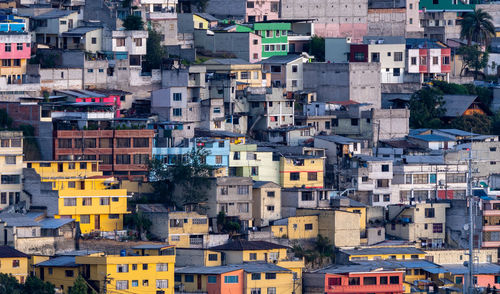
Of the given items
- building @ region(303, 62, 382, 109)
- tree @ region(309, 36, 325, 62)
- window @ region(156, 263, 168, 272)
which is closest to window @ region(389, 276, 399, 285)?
window @ region(156, 263, 168, 272)

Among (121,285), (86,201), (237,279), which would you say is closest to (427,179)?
(237,279)

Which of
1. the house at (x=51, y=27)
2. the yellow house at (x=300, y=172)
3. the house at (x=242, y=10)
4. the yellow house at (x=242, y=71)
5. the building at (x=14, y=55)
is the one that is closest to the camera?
the yellow house at (x=300, y=172)

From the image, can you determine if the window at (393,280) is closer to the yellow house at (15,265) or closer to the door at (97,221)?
the door at (97,221)

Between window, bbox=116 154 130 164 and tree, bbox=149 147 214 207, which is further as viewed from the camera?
window, bbox=116 154 130 164

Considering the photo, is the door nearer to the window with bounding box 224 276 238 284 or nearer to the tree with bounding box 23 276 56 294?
the window with bounding box 224 276 238 284

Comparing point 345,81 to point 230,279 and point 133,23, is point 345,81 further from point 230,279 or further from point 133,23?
point 230,279

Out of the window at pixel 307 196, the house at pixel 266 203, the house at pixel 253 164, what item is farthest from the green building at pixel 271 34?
the house at pixel 266 203

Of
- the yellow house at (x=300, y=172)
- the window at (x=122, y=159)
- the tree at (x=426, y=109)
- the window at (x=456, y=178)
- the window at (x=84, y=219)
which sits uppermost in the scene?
the tree at (x=426, y=109)
